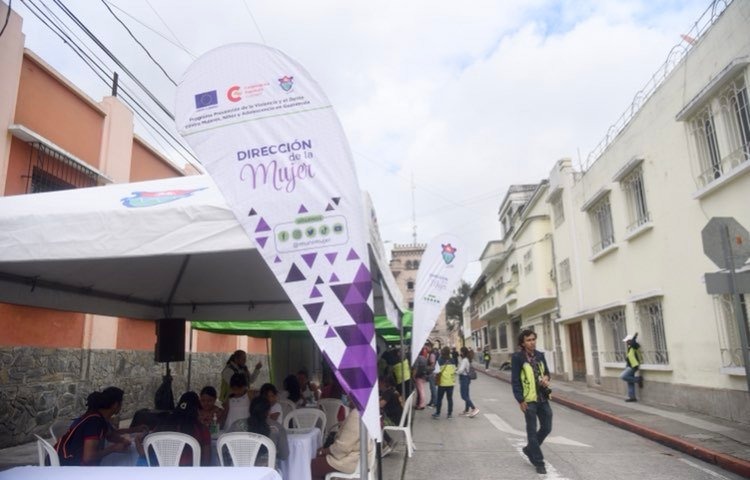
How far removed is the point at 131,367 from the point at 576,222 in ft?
48.2

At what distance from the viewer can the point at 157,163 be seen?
1323 cm

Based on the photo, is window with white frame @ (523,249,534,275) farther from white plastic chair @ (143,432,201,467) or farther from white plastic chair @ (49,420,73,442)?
white plastic chair @ (143,432,201,467)

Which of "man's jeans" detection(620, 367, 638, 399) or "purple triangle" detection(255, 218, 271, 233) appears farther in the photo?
"man's jeans" detection(620, 367, 638, 399)

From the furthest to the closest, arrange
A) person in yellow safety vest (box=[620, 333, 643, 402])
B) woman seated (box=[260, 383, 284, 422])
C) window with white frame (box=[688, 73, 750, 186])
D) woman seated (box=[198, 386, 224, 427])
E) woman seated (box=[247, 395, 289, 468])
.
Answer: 1. person in yellow safety vest (box=[620, 333, 643, 402])
2. window with white frame (box=[688, 73, 750, 186])
3. woman seated (box=[260, 383, 284, 422])
4. woman seated (box=[198, 386, 224, 427])
5. woman seated (box=[247, 395, 289, 468])

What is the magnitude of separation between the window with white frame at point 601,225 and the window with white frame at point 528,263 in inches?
274

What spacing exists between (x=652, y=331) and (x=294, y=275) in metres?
12.6

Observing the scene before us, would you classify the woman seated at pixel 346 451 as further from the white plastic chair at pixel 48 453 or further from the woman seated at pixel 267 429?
the white plastic chair at pixel 48 453

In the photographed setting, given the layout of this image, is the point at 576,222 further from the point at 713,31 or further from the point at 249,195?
the point at 249,195

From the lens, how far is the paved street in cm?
668

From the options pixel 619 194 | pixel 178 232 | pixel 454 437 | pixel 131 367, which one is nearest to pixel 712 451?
pixel 454 437

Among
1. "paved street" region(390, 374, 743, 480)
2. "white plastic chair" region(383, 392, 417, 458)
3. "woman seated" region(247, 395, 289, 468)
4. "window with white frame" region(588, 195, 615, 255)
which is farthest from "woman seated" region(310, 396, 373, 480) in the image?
"window with white frame" region(588, 195, 615, 255)

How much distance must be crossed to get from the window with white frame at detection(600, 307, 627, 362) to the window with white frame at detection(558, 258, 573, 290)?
354cm

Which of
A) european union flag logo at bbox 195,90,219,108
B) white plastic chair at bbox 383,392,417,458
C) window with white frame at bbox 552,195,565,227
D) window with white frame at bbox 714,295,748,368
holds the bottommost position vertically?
white plastic chair at bbox 383,392,417,458

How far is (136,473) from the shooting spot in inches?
112
